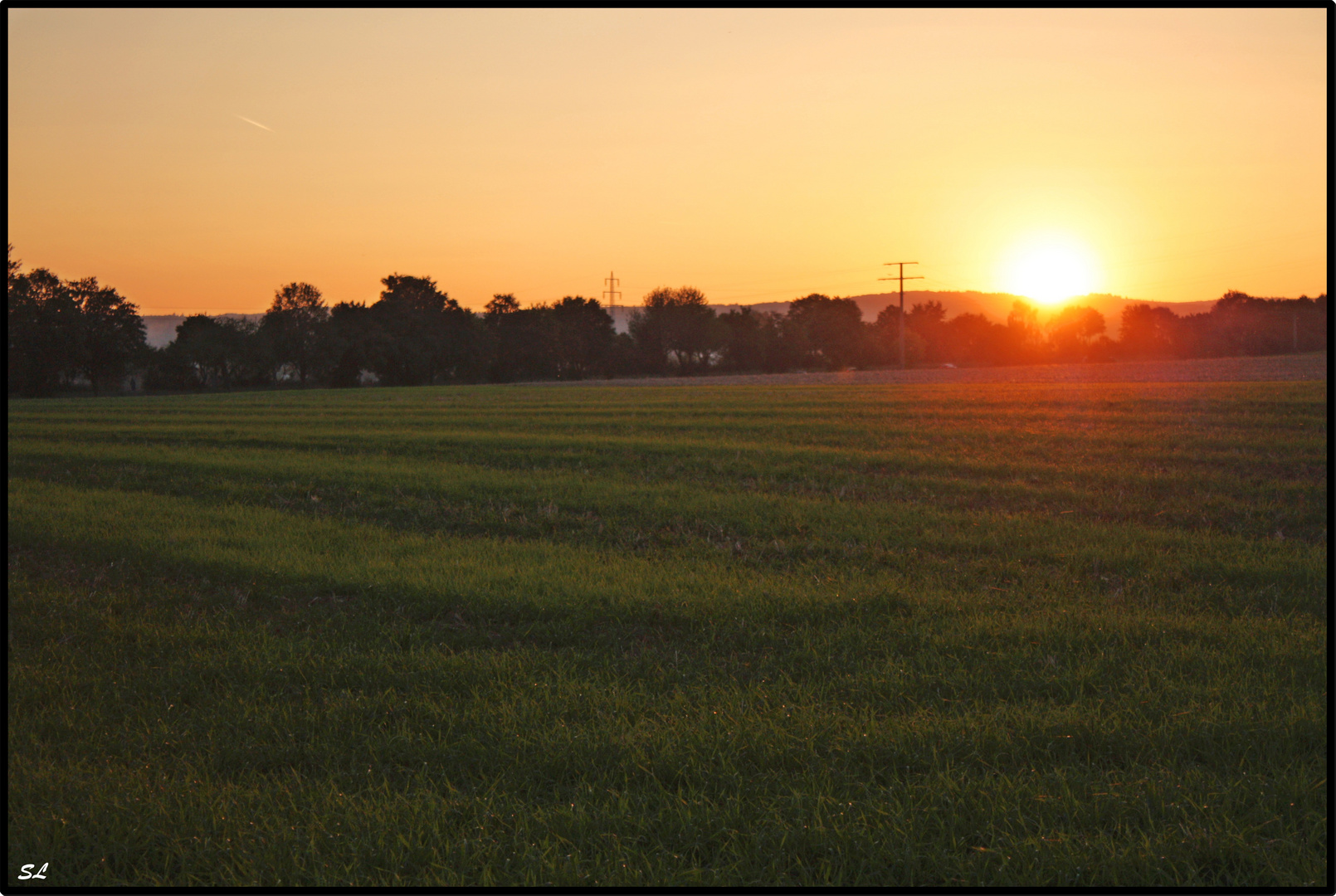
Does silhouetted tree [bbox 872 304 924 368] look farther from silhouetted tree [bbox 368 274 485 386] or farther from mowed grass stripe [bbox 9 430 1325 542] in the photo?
mowed grass stripe [bbox 9 430 1325 542]

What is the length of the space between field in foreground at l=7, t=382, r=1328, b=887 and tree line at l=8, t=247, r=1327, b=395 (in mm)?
77075

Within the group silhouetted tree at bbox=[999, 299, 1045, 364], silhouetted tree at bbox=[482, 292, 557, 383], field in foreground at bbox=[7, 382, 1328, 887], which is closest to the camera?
field in foreground at bbox=[7, 382, 1328, 887]

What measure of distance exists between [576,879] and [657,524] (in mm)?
7857

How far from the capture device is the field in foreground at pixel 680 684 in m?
4.19

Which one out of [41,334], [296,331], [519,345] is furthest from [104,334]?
[519,345]

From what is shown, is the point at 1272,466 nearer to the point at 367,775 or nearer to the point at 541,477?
the point at 541,477

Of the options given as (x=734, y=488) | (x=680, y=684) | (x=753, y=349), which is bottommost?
(x=680, y=684)

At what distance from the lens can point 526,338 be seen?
3935 inches

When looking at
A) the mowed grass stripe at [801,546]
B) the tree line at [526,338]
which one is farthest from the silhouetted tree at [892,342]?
the mowed grass stripe at [801,546]

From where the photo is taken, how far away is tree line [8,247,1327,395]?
80.9 meters

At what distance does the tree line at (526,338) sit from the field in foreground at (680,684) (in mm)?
77075

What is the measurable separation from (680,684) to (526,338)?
96.3 metres

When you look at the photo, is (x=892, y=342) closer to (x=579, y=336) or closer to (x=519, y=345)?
A: (x=579, y=336)

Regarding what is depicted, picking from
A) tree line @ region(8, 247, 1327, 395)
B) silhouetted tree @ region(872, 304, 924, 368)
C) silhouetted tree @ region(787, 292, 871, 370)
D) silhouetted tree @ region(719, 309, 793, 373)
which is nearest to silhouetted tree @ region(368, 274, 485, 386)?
tree line @ region(8, 247, 1327, 395)
